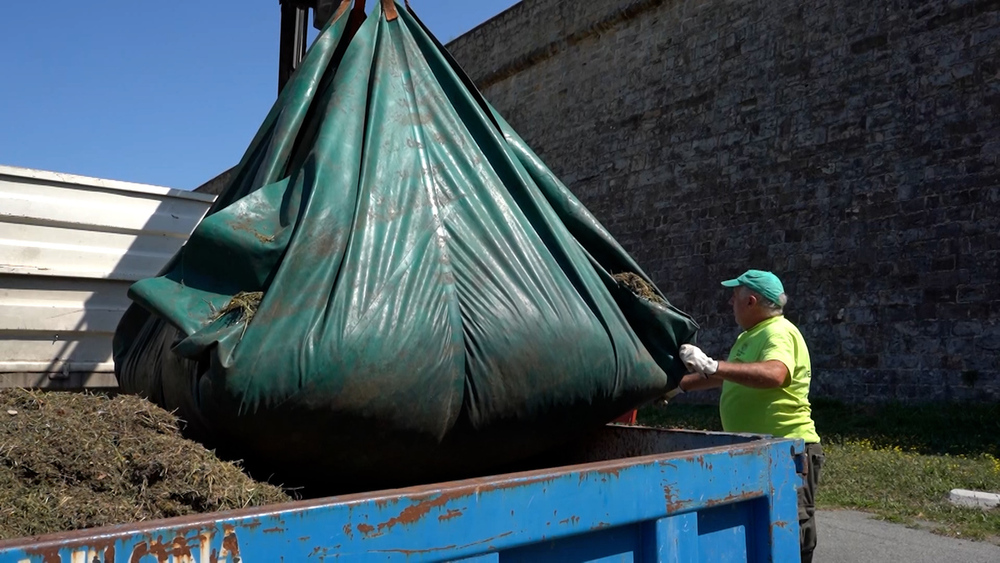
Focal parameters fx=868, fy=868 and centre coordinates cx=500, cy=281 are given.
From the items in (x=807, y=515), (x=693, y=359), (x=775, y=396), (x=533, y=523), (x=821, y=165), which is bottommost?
(x=807, y=515)

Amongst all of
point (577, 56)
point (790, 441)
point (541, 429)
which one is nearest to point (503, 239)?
point (541, 429)

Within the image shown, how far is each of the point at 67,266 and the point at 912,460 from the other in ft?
18.4

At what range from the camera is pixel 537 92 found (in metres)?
13.7

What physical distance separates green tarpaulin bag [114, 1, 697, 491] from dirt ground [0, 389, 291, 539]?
0.14 metres

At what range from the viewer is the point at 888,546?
4.39 metres

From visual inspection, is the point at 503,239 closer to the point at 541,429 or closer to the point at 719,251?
the point at 541,429

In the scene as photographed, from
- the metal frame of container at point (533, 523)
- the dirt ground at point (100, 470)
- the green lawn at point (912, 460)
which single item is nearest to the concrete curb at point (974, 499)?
the green lawn at point (912, 460)

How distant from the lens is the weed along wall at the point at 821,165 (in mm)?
7836

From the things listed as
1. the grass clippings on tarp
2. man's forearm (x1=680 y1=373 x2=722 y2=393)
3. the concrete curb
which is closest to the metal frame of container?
the grass clippings on tarp

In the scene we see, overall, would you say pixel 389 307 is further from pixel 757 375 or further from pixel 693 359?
pixel 757 375

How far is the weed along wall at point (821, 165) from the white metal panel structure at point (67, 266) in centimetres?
689

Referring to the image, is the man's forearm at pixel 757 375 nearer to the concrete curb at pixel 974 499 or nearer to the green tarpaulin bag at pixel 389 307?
the green tarpaulin bag at pixel 389 307

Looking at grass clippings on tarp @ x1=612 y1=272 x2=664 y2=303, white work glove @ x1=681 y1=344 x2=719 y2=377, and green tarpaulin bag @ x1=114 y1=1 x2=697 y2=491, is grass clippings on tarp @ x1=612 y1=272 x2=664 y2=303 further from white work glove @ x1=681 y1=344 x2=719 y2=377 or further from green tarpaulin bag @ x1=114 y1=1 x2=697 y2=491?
white work glove @ x1=681 y1=344 x2=719 y2=377

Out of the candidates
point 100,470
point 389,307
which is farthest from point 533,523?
point 100,470
